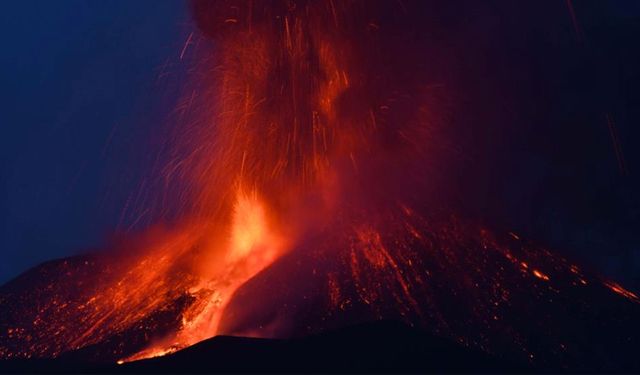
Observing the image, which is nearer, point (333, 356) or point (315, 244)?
point (333, 356)

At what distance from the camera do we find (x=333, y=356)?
4.57m

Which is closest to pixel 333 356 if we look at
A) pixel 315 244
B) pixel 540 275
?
pixel 315 244

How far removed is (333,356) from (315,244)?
4.41 metres

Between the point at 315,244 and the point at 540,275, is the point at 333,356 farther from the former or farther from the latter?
the point at 540,275

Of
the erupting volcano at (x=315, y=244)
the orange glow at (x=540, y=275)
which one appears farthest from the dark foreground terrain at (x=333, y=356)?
the orange glow at (x=540, y=275)

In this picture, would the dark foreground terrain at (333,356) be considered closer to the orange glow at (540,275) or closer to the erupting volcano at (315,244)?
the erupting volcano at (315,244)


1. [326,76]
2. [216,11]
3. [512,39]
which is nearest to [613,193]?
[512,39]

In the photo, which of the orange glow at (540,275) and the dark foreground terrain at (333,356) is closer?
the dark foreground terrain at (333,356)

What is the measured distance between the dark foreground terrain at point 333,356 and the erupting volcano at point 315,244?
59.2 inches

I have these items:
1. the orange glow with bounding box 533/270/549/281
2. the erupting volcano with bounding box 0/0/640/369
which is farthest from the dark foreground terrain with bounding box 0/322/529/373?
the orange glow with bounding box 533/270/549/281

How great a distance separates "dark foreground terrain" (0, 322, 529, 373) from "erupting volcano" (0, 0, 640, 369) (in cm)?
150

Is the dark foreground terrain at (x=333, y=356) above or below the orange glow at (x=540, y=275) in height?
above

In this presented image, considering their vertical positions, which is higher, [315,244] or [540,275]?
[315,244]

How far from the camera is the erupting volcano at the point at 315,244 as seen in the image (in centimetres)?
705
